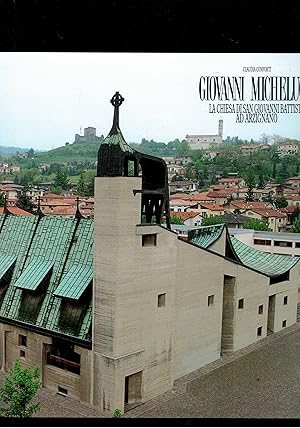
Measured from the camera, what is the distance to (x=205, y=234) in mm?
8477

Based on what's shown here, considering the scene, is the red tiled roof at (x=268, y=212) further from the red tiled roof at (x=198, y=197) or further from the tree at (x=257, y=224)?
the red tiled roof at (x=198, y=197)

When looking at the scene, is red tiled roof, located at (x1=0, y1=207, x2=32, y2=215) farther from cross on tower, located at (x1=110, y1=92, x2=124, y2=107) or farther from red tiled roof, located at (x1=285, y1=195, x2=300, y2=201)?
red tiled roof, located at (x1=285, y1=195, x2=300, y2=201)

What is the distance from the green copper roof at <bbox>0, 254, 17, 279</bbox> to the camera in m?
8.36

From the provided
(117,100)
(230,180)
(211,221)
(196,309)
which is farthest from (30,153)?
(196,309)

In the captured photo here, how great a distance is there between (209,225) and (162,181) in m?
1.20

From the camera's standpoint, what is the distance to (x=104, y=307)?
7.12 meters

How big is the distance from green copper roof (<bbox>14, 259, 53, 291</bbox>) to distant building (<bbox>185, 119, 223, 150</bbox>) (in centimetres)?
265

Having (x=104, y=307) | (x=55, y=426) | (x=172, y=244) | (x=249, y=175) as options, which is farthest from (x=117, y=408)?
(x=249, y=175)

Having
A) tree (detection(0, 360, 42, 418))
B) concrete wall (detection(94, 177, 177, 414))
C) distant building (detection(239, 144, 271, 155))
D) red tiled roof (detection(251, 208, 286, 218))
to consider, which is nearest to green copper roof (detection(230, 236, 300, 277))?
red tiled roof (detection(251, 208, 286, 218))

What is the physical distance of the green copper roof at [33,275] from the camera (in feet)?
26.2

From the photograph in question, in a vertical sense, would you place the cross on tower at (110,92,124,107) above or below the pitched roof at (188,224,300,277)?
above

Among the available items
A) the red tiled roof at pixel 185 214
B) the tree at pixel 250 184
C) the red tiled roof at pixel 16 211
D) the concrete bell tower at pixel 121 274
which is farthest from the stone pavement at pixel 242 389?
the red tiled roof at pixel 16 211

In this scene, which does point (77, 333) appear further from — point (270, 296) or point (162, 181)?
point (270, 296)
